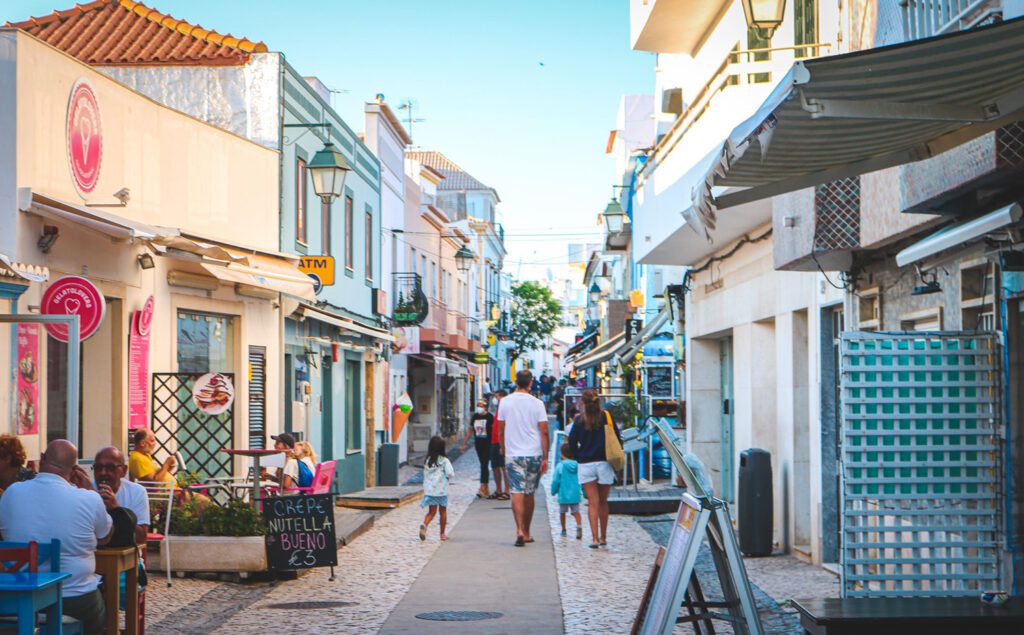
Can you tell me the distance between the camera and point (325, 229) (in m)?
23.3

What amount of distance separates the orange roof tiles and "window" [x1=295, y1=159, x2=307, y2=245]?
2239 mm

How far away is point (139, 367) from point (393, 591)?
4648 mm

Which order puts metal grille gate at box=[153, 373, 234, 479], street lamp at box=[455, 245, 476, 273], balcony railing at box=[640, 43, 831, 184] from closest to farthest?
balcony railing at box=[640, 43, 831, 184]
metal grille gate at box=[153, 373, 234, 479]
street lamp at box=[455, 245, 476, 273]

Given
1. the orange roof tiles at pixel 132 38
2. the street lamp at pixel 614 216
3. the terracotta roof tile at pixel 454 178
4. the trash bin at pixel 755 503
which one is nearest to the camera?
the trash bin at pixel 755 503

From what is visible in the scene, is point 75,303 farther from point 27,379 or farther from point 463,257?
point 463,257

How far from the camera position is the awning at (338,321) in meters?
21.3

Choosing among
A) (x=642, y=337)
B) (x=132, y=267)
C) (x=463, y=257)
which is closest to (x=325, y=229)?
(x=642, y=337)

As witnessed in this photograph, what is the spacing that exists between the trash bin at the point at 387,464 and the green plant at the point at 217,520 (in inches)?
459

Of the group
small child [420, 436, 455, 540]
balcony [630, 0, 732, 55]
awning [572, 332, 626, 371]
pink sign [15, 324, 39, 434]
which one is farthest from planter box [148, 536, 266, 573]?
awning [572, 332, 626, 371]

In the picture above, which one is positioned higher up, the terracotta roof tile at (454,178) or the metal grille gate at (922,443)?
the terracotta roof tile at (454,178)

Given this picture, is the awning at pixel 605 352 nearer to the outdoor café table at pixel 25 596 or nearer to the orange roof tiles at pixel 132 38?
the orange roof tiles at pixel 132 38

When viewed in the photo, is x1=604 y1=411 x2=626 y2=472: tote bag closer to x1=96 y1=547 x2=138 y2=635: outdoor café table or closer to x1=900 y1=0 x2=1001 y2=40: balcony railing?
x1=900 y1=0 x2=1001 y2=40: balcony railing

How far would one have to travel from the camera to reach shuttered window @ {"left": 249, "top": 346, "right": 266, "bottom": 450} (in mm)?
18812

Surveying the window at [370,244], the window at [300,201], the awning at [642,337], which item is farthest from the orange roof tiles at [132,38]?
the awning at [642,337]
